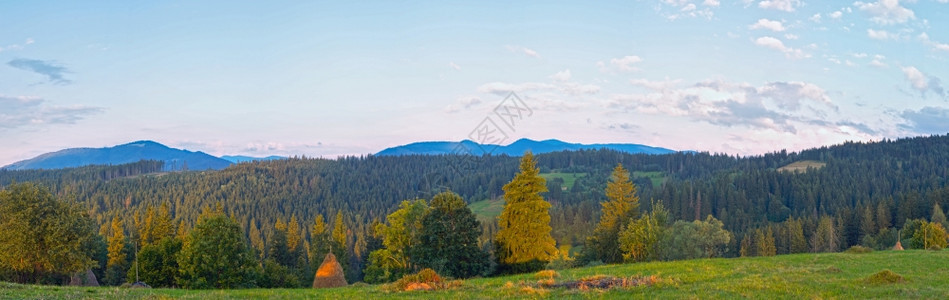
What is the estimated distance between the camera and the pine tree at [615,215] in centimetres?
7262

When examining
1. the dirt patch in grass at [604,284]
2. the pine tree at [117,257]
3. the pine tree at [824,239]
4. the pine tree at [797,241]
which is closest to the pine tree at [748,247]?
the pine tree at [797,241]

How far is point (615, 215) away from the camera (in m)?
73.2

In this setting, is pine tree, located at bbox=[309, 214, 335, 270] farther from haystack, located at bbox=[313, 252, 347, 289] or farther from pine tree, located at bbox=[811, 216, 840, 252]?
pine tree, located at bbox=[811, 216, 840, 252]

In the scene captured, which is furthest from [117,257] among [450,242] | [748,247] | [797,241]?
[797,241]

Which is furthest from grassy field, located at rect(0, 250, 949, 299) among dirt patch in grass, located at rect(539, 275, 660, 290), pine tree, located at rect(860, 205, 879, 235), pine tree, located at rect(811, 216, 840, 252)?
pine tree, located at rect(860, 205, 879, 235)

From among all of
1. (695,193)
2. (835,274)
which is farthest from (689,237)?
(695,193)

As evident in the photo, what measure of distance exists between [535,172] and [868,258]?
88.0 ft

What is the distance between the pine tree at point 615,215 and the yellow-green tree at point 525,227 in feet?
74.7

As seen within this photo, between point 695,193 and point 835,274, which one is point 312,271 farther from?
point 695,193

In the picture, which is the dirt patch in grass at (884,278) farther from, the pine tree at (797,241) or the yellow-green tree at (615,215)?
the pine tree at (797,241)

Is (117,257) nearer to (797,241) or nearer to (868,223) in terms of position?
(797,241)

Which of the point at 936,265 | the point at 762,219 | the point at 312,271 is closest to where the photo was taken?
the point at 936,265

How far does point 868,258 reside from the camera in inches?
1441

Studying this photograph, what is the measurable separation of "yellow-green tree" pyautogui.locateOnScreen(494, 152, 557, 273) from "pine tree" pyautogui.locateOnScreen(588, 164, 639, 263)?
22758mm
